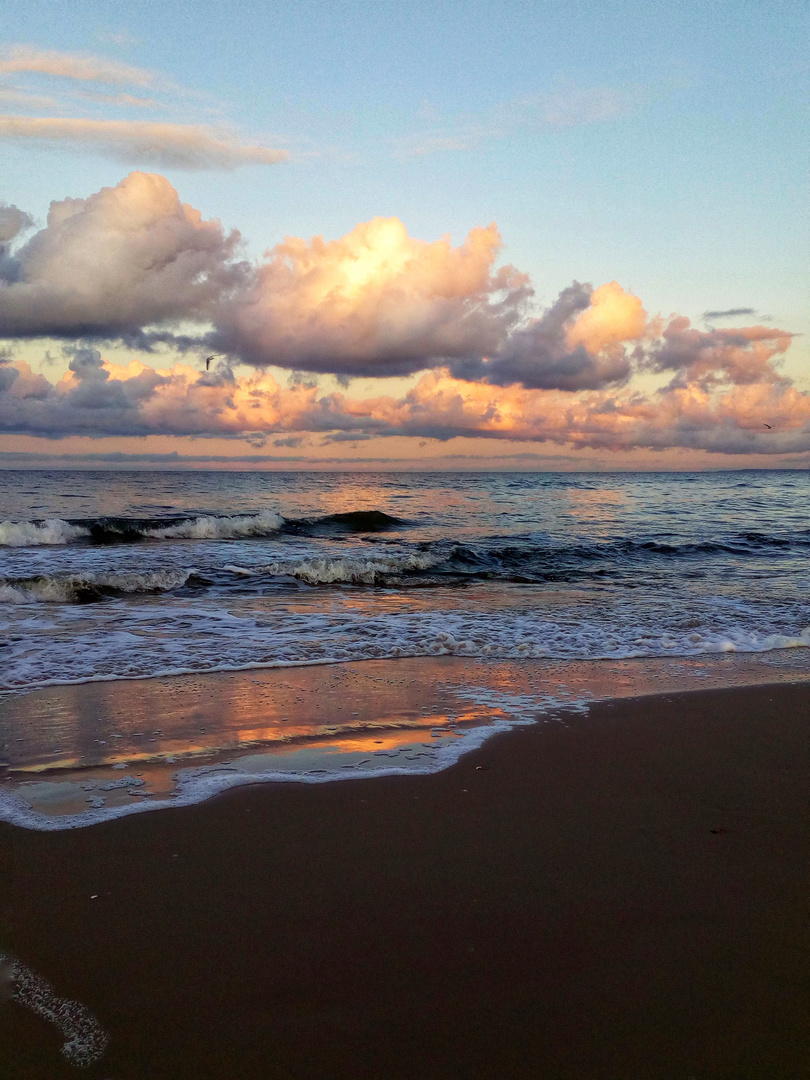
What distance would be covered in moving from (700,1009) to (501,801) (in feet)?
5.40

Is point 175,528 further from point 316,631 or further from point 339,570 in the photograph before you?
point 316,631

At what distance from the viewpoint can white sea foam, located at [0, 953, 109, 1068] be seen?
2.07m

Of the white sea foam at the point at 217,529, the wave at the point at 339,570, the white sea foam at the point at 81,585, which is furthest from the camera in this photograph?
the white sea foam at the point at 217,529

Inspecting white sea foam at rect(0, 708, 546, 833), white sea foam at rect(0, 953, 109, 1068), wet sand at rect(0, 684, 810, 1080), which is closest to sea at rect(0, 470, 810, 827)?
white sea foam at rect(0, 708, 546, 833)

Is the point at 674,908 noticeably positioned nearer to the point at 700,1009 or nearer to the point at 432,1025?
the point at 700,1009

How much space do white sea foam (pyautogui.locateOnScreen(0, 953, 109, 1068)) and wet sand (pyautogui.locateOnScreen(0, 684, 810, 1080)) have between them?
0.11 feet

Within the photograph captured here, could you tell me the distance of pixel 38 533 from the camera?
1984cm

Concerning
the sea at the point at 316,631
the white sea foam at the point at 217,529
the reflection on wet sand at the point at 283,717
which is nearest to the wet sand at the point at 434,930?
the reflection on wet sand at the point at 283,717

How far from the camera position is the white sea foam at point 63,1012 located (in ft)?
6.81

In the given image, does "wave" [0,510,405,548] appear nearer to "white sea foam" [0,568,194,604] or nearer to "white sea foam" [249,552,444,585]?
"white sea foam" [249,552,444,585]

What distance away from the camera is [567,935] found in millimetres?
A: 2602

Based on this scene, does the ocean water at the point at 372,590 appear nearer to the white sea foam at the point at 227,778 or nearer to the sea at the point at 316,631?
the sea at the point at 316,631

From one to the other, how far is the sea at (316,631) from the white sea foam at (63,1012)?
123cm

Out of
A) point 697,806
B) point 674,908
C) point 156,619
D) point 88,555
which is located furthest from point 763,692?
point 88,555
